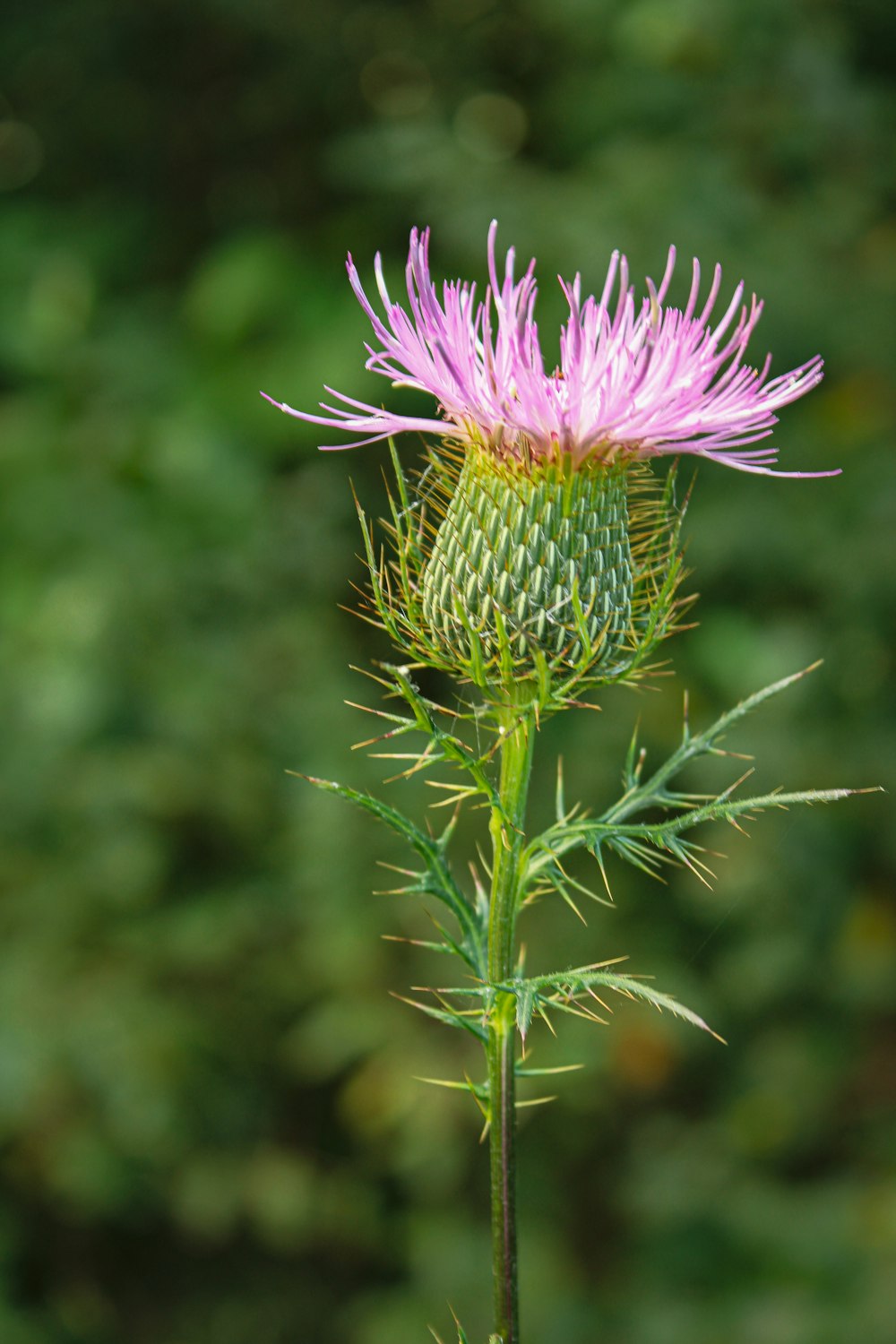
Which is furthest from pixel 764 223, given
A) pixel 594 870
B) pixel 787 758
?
pixel 594 870

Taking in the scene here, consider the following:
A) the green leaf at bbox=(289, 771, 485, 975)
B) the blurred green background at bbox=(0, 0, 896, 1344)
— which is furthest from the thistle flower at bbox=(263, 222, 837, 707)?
the blurred green background at bbox=(0, 0, 896, 1344)

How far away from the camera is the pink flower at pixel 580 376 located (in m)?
0.94

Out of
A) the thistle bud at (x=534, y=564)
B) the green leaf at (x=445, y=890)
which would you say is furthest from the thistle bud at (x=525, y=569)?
the green leaf at (x=445, y=890)

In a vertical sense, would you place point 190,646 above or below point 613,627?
above

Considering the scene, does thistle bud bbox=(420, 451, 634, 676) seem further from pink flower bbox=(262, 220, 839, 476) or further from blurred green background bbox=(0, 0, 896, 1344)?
blurred green background bbox=(0, 0, 896, 1344)

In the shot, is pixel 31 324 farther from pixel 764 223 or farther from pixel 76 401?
pixel 764 223

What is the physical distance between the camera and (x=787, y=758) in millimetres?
2879

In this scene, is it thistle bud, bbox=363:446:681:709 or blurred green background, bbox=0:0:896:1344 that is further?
blurred green background, bbox=0:0:896:1344

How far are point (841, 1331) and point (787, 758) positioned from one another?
45.7 inches

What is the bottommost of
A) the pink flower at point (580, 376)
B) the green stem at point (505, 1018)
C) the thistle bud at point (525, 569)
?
the green stem at point (505, 1018)

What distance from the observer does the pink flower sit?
94 centimetres

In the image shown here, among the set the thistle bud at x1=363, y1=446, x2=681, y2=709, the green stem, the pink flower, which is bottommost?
the green stem

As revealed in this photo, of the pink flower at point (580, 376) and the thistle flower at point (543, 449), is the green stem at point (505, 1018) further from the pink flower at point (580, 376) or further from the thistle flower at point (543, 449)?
the pink flower at point (580, 376)

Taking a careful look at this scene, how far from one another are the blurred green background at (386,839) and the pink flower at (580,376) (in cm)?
197
